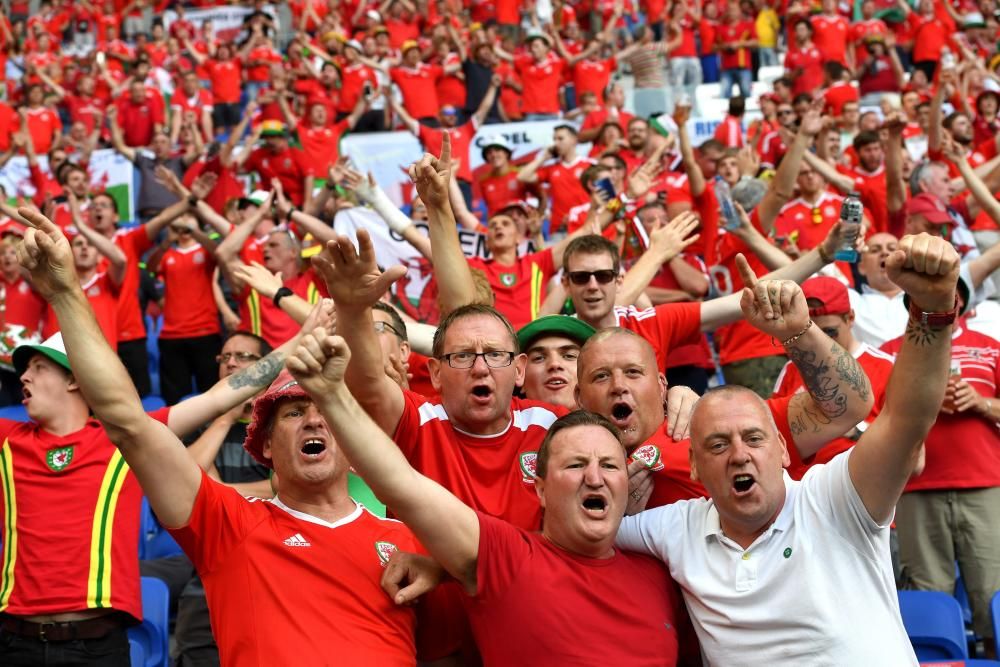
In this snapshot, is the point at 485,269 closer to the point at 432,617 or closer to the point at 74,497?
the point at 74,497

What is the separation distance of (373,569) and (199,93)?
1454 cm

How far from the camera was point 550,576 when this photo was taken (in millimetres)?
3287

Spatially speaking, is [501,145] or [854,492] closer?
[854,492]

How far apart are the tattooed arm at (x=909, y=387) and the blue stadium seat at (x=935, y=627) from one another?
1579 mm

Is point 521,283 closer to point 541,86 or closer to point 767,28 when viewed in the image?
point 541,86

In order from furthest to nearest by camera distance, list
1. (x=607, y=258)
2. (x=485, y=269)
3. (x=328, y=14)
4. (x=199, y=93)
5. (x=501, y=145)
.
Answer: (x=328, y=14), (x=199, y=93), (x=501, y=145), (x=485, y=269), (x=607, y=258)

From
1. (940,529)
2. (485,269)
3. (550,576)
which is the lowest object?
(940,529)

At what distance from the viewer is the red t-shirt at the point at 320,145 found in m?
13.3

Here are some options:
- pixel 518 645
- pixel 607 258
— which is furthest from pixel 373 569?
pixel 607 258

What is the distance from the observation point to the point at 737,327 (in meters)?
7.07

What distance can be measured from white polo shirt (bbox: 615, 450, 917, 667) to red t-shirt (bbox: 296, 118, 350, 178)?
1041 cm

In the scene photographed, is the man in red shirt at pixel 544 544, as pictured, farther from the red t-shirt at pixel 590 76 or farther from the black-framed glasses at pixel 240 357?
the red t-shirt at pixel 590 76

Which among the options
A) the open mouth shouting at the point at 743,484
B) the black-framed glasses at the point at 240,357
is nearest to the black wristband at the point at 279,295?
the black-framed glasses at the point at 240,357

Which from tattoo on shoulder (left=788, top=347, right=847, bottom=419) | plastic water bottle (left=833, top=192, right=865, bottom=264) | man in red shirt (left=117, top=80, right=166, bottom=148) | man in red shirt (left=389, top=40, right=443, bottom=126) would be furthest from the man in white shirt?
man in red shirt (left=117, top=80, right=166, bottom=148)
